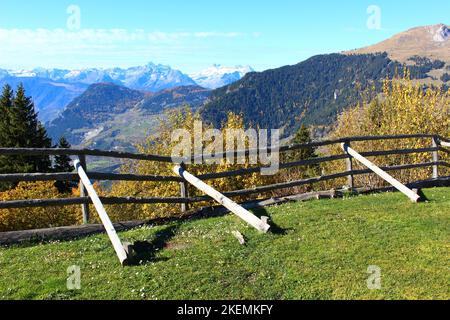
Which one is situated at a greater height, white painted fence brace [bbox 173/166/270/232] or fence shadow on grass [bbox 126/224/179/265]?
white painted fence brace [bbox 173/166/270/232]

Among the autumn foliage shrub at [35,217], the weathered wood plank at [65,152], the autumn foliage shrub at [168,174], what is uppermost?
the weathered wood plank at [65,152]

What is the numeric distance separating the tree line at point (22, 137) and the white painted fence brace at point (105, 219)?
3586cm

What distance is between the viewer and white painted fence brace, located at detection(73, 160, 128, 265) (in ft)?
30.4

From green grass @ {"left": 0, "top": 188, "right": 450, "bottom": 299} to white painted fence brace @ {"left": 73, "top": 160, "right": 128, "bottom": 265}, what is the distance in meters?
0.33

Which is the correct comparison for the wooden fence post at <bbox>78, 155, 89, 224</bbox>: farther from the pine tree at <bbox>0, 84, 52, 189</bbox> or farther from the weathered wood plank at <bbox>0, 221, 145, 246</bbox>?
the pine tree at <bbox>0, 84, 52, 189</bbox>

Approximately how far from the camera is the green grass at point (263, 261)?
Answer: 7.84 meters

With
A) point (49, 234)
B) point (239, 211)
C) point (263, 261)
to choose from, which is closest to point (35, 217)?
point (49, 234)

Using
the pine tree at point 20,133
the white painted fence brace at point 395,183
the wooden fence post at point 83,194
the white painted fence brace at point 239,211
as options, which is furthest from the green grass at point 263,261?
the pine tree at point 20,133

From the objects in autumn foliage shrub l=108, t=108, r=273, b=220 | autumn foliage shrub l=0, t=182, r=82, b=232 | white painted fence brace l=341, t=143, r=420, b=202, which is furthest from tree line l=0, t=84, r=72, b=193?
white painted fence brace l=341, t=143, r=420, b=202

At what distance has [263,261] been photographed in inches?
360

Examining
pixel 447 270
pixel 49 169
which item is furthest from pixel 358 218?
pixel 49 169

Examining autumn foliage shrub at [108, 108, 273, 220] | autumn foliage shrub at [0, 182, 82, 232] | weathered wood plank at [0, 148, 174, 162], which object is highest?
weathered wood plank at [0, 148, 174, 162]
